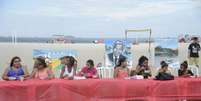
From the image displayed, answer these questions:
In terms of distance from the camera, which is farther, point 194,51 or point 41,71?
point 194,51

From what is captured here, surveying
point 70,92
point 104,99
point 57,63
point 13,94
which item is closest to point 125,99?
point 104,99

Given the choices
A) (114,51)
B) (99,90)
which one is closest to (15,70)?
(99,90)

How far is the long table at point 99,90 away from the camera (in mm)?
7000

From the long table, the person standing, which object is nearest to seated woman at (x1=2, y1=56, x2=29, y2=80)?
the long table

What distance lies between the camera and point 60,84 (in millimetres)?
7121

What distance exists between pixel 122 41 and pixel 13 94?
615 centimetres

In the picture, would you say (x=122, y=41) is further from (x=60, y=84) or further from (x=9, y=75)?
(x=60, y=84)

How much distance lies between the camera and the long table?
23.0 ft

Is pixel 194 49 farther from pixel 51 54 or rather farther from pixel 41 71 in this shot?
pixel 41 71

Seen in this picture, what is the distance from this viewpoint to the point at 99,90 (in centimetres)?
736

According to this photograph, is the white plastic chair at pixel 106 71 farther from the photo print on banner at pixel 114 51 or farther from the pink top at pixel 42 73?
the pink top at pixel 42 73

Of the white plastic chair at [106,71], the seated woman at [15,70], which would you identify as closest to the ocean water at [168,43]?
the white plastic chair at [106,71]

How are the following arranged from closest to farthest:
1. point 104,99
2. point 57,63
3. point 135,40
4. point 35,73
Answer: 1. point 104,99
2. point 35,73
3. point 57,63
4. point 135,40

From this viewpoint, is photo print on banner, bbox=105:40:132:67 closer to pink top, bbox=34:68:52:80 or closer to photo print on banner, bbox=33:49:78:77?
photo print on banner, bbox=33:49:78:77
